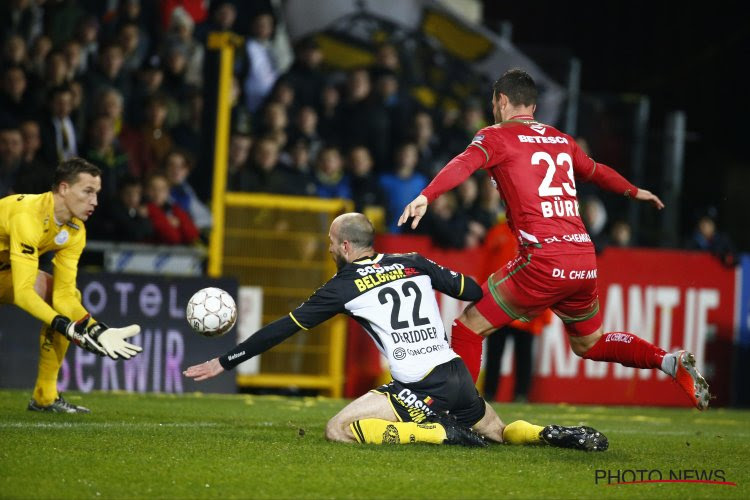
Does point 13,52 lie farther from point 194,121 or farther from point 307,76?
point 307,76

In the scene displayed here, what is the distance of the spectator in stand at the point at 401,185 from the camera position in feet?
44.0

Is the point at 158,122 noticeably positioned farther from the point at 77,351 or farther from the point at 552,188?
the point at 552,188

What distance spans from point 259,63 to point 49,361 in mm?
7014

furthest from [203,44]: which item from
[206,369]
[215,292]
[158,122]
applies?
[206,369]

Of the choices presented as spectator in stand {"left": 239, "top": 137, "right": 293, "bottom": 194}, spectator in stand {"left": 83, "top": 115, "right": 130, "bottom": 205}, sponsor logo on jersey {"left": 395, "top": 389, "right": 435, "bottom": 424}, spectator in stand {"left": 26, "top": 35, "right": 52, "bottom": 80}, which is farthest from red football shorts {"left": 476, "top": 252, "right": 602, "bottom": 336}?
spectator in stand {"left": 26, "top": 35, "right": 52, "bottom": 80}

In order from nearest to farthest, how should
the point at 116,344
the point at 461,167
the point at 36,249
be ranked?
the point at 461,167, the point at 116,344, the point at 36,249

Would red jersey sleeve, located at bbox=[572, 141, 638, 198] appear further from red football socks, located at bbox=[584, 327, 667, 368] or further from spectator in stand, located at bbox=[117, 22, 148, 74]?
spectator in stand, located at bbox=[117, 22, 148, 74]

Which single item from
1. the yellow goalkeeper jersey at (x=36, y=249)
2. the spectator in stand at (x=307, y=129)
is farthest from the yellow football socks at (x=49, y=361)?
the spectator in stand at (x=307, y=129)

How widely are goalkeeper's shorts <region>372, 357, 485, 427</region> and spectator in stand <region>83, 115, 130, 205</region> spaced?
594 cm

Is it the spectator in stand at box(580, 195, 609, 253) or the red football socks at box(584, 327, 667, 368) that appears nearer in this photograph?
the red football socks at box(584, 327, 667, 368)

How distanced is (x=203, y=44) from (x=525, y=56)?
4619 mm

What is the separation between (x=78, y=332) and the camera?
7.50 metres

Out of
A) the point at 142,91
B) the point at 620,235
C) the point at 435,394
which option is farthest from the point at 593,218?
the point at 435,394

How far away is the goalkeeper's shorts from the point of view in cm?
698
